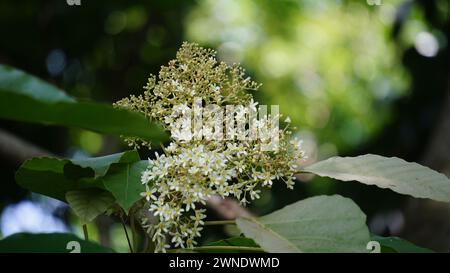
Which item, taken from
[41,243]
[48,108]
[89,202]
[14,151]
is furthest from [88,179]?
[14,151]

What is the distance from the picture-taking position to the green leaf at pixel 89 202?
0.61 m

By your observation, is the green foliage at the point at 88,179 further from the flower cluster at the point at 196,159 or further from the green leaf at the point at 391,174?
the green leaf at the point at 391,174

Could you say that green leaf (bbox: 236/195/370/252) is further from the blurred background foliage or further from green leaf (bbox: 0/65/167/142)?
the blurred background foliage

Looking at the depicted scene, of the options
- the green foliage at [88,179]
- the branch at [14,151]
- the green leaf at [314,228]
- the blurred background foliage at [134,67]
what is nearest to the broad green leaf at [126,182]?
the green foliage at [88,179]

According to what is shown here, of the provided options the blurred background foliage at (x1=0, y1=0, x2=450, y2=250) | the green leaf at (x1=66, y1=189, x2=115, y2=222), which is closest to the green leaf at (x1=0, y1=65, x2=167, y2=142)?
the green leaf at (x1=66, y1=189, x2=115, y2=222)

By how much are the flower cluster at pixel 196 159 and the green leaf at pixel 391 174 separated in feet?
0.17

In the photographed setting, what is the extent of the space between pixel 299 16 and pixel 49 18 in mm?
2118

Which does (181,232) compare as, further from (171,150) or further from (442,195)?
(442,195)

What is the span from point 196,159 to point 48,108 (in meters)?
0.15

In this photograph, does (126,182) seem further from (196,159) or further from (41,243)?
(41,243)

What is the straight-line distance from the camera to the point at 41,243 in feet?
2.88

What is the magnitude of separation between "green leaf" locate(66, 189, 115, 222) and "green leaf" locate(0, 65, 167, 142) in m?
0.11

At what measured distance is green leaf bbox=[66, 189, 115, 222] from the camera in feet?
2.01

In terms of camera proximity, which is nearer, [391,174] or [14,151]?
[391,174]
